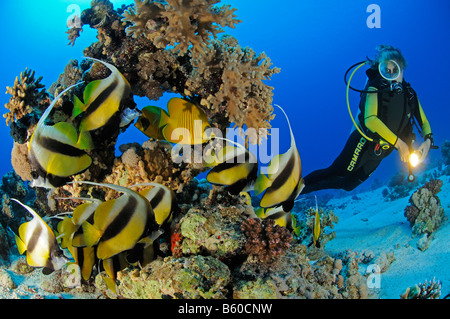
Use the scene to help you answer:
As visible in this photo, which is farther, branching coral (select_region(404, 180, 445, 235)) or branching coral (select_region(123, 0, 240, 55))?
branching coral (select_region(404, 180, 445, 235))

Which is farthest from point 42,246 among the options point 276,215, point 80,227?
point 276,215

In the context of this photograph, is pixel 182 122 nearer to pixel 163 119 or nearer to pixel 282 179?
pixel 163 119

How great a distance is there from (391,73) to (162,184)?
5.66 m

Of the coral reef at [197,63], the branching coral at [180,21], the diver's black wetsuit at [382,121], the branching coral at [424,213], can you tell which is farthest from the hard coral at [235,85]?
the branching coral at [424,213]

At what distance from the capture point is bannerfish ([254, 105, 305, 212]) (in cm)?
182

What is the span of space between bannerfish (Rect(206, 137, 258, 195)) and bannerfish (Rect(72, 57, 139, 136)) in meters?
0.80

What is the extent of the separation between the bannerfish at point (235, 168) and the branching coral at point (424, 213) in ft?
17.8

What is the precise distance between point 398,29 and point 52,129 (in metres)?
97.3

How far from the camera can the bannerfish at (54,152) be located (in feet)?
5.70

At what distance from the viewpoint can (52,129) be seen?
1.77 meters

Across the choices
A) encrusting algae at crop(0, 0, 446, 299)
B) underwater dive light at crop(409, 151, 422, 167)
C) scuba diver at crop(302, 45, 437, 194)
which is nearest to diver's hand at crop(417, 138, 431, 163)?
scuba diver at crop(302, 45, 437, 194)

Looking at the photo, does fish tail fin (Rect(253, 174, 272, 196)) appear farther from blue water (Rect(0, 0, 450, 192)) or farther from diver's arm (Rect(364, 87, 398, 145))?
blue water (Rect(0, 0, 450, 192))

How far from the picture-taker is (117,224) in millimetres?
1674
